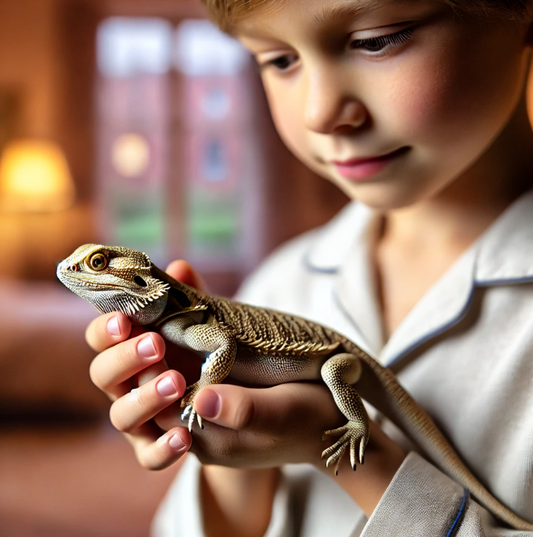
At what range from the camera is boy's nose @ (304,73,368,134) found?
64 centimetres

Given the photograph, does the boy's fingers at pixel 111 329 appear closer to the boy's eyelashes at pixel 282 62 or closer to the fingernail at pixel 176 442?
the fingernail at pixel 176 442

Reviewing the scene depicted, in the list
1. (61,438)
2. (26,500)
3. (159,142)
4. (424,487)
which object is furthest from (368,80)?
(159,142)

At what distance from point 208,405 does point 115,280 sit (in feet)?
0.50

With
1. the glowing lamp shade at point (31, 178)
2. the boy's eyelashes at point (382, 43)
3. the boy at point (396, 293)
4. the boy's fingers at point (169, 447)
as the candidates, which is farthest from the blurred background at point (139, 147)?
the boy's eyelashes at point (382, 43)

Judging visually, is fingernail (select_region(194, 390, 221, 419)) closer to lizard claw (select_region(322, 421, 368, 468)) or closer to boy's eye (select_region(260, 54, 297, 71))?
lizard claw (select_region(322, 421, 368, 468))

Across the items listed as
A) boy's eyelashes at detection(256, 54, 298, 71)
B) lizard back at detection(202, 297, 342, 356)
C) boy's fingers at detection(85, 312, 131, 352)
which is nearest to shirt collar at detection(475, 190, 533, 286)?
lizard back at detection(202, 297, 342, 356)

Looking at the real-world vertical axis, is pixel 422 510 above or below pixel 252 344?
below

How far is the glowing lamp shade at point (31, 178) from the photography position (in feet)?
15.0

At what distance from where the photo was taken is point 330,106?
2.09 ft

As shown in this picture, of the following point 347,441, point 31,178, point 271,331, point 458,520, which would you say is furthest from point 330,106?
point 31,178

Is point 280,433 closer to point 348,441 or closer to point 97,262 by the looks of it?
point 348,441

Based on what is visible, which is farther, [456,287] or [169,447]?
[456,287]

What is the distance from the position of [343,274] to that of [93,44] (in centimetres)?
495

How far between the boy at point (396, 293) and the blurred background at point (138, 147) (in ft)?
12.5
